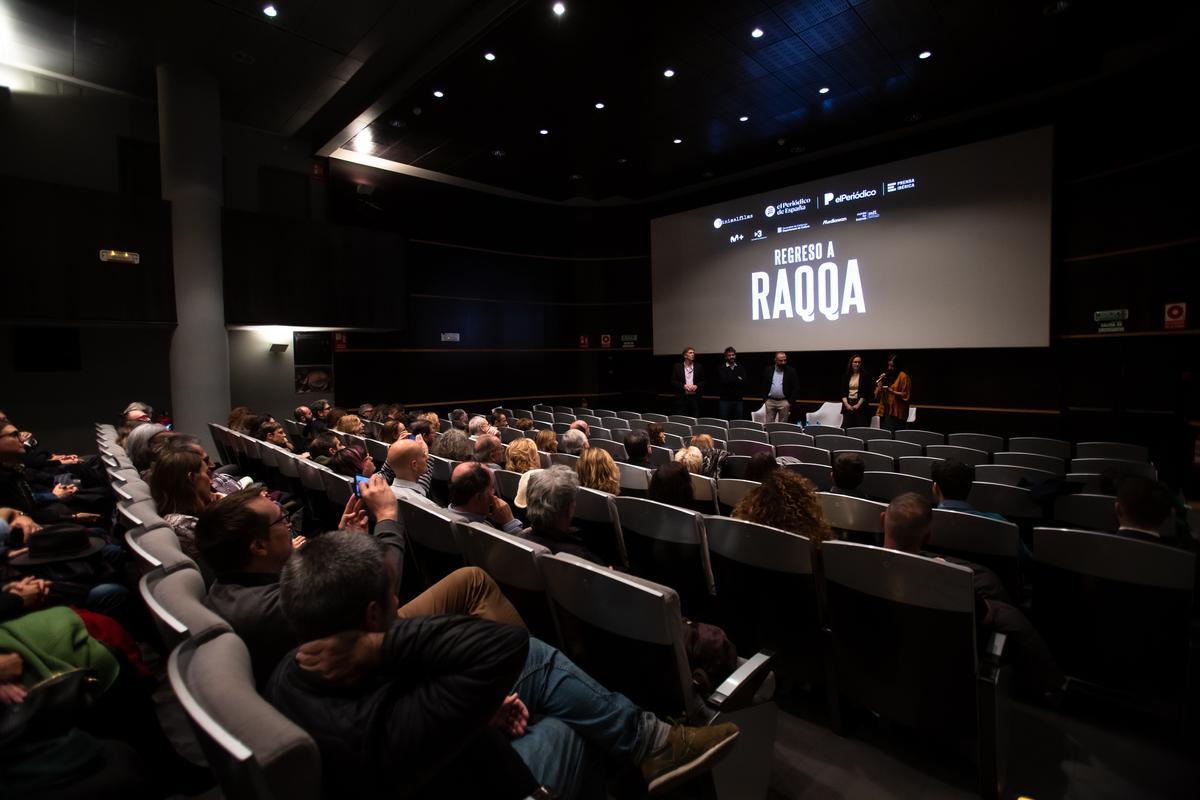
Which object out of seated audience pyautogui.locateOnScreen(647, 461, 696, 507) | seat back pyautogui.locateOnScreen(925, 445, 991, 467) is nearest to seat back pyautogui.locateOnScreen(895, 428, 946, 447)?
seat back pyautogui.locateOnScreen(925, 445, 991, 467)

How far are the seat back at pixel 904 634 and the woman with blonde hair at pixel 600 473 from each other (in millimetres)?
1408

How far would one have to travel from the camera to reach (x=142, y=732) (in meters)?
1.70

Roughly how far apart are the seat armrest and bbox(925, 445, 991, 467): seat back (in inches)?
164

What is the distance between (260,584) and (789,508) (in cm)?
201

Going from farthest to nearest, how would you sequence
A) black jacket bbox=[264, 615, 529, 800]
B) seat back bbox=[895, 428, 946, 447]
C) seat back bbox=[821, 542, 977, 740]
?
1. seat back bbox=[895, 428, 946, 447]
2. seat back bbox=[821, 542, 977, 740]
3. black jacket bbox=[264, 615, 529, 800]

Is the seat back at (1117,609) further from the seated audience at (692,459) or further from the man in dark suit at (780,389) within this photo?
the man in dark suit at (780,389)

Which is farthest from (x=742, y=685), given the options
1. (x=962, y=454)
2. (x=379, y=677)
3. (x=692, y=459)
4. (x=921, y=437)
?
(x=921, y=437)

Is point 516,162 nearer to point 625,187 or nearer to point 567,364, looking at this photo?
point 625,187

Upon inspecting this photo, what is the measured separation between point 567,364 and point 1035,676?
1150 cm

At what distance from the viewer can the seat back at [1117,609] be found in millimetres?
2102

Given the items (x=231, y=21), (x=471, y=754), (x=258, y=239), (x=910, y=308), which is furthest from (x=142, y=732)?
(x=910, y=308)

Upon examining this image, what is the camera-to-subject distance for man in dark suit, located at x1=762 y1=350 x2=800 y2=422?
9.29 metres

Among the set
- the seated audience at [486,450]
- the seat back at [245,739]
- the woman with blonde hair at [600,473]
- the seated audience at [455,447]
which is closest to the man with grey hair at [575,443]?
the seated audience at [486,450]

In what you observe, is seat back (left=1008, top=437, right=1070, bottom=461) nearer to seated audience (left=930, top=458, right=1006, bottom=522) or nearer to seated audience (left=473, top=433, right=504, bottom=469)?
seated audience (left=930, top=458, right=1006, bottom=522)
